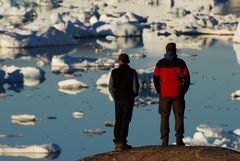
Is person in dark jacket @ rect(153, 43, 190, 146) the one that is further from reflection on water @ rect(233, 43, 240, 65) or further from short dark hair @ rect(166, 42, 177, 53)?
reflection on water @ rect(233, 43, 240, 65)

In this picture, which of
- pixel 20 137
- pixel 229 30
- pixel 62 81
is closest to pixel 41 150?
pixel 20 137

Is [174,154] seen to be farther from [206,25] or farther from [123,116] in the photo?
[206,25]

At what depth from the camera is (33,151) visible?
11648 millimetres

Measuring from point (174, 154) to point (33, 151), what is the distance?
7.16 meters

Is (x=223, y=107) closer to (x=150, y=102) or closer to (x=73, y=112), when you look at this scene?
(x=150, y=102)

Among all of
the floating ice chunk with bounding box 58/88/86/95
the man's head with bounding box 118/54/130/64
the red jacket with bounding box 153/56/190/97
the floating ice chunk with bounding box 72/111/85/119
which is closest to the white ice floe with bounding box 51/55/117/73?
the floating ice chunk with bounding box 58/88/86/95

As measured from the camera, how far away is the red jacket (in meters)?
6.61

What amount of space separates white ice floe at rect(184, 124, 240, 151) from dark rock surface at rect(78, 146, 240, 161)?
649 centimetres

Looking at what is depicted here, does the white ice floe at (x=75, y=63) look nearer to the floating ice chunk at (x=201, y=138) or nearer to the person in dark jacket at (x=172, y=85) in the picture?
the floating ice chunk at (x=201, y=138)

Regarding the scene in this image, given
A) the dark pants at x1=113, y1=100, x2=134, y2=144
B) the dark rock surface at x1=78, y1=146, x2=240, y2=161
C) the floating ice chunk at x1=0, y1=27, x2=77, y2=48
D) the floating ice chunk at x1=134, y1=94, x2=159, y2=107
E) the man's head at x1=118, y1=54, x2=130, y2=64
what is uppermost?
the man's head at x1=118, y1=54, x2=130, y2=64

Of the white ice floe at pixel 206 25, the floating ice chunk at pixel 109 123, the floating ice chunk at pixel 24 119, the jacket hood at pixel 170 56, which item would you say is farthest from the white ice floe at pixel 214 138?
the white ice floe at pixel 206 25

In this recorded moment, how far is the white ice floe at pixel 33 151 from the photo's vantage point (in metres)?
11.6

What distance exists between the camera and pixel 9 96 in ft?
55.5

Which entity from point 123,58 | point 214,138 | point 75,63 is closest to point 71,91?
point 75,63
